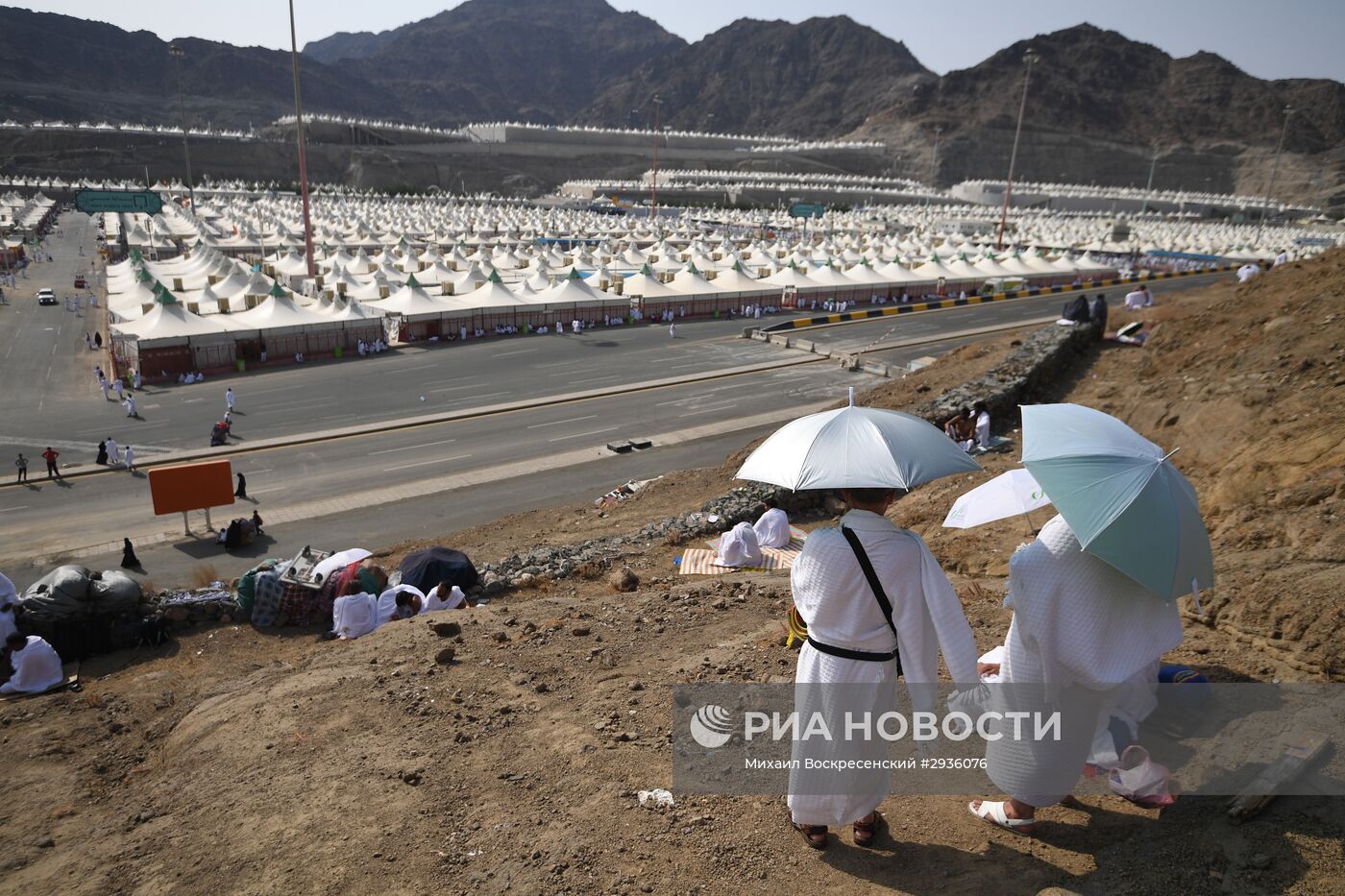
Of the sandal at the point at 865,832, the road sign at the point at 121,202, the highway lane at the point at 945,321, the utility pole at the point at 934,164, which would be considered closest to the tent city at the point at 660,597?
the sandal at the point at 865,832

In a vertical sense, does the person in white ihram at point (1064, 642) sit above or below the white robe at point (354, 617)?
above

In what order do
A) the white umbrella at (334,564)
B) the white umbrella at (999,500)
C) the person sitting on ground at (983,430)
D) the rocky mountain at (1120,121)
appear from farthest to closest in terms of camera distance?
the rocky mountain at (1120,121)
the person sitting on ground at (983,430)
the white umbrella at (334,564)
the white umbrella at (999,500)

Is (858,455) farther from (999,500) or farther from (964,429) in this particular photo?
(964,429)

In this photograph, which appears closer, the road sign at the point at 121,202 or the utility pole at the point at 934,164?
the road sign at the point at 121,202

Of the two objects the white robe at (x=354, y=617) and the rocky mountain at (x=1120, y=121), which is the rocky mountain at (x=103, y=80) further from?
the white robe at (x=354, y=617)

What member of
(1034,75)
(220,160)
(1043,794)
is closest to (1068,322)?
(1043,794)

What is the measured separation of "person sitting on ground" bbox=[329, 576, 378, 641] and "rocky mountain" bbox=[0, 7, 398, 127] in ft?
552

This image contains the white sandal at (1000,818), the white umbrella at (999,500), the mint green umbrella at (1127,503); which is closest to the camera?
the mint green umbrella at (1127,503)

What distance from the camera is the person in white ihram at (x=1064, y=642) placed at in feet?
13.0

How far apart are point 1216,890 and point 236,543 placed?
16191mm

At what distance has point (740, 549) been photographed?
1151 cm

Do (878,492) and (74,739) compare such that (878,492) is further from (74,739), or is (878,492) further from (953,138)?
(953,138)

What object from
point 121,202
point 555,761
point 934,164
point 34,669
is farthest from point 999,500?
point 934,164

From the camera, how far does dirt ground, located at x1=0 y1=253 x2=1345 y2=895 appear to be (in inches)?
157
